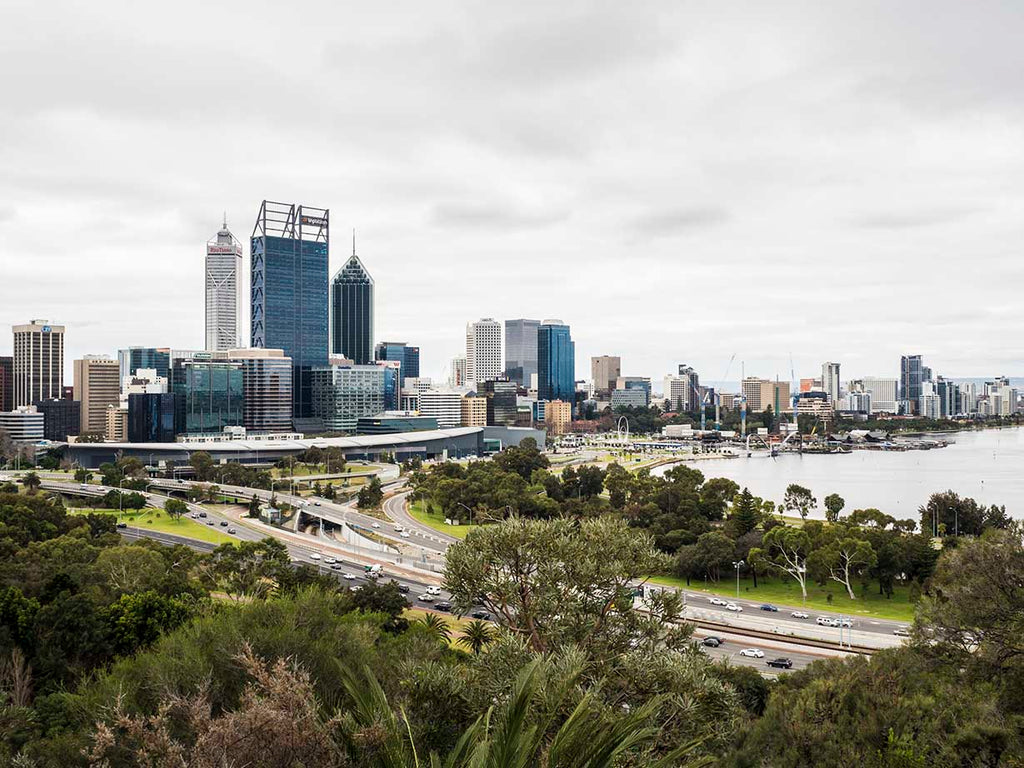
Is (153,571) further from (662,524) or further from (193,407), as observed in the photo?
(193,407)

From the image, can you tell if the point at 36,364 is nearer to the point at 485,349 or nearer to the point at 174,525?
the point at 174,525

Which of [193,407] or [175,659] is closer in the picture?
[175,659]

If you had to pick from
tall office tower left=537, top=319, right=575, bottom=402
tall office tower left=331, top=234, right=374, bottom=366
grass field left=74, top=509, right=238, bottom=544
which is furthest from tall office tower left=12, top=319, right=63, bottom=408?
tall office tower left=537, top=319, right=575, bottom=402

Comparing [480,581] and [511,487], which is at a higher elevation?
[480,581]

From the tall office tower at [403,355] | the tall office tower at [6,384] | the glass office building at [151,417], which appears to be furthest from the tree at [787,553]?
the tall office tower at [403,355]

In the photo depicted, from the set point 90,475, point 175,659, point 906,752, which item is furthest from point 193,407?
point 906,752

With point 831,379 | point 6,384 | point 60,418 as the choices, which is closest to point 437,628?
point 60,418
